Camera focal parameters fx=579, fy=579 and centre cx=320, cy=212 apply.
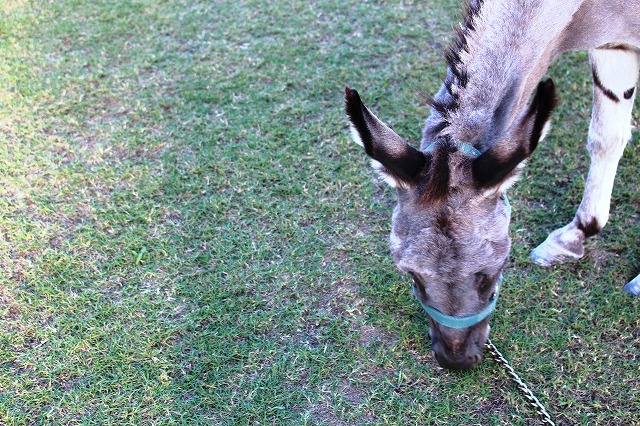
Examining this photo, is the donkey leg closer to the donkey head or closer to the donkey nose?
the donkey nose

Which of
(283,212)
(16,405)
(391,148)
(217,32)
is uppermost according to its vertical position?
(391,148)

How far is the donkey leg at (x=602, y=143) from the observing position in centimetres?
386

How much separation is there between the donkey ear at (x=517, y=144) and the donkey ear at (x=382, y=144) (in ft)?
1.02

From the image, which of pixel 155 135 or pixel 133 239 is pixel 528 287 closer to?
pixel 133 239

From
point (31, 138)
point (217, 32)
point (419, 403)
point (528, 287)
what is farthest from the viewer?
point (217, 32)

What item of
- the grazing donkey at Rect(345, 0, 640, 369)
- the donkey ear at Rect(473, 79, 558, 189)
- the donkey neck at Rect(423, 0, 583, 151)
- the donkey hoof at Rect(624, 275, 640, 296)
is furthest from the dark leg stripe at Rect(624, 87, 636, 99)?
the donkey ear at Rect(473, 79, 558, 189)

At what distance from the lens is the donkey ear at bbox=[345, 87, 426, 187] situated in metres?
2.73

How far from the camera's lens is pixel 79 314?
3922 millimetres

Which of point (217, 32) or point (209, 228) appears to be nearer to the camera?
point (209, 228)

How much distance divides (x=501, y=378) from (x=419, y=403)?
1.77 feet

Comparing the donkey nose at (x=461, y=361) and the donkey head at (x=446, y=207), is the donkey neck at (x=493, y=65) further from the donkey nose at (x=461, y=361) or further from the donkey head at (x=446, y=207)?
the donkey nose at (x=461, y=361)

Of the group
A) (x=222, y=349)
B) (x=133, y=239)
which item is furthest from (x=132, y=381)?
(x=133, y=239)

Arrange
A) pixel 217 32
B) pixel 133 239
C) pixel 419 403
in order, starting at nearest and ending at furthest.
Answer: pixel 419 403 < pixel 133 239 < pixel 217 32

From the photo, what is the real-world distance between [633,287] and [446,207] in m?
2.00
